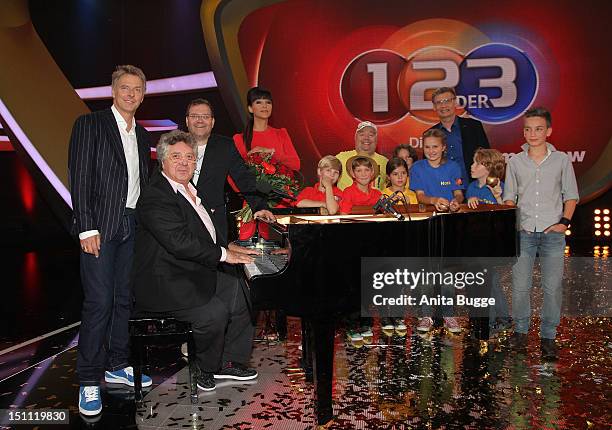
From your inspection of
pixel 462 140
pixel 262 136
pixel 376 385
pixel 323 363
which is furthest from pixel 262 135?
pixel 323 363

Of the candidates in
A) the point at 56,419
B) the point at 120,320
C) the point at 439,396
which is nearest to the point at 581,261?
the point at 439,396

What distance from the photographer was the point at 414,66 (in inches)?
325

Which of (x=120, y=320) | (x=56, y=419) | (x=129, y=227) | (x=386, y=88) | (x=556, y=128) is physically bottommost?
(x=56, y=419)

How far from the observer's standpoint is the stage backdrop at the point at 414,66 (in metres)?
8.12

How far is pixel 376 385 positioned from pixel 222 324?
91 centimetres

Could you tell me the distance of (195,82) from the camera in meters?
8.48

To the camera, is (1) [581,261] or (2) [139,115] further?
(2) [139,115]

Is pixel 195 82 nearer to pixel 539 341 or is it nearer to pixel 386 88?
pixel 386 88

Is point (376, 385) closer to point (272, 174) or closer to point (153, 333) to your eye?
point (153, 333)

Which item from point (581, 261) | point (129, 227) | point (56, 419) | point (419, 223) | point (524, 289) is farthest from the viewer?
point (581, 261)

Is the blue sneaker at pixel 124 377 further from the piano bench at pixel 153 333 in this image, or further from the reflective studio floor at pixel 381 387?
the piano bench at pixel 153 333

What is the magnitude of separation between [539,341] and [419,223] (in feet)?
6.23

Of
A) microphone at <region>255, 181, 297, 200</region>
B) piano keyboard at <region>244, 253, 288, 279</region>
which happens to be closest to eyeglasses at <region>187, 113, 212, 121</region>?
microphone at <region>255, 181, 297, 200</region>

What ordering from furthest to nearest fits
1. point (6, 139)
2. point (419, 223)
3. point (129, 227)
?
point (6, 139) < point (129, 227) < point (419, 223)
